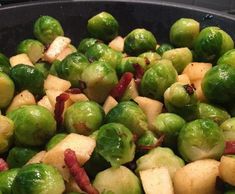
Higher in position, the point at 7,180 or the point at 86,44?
the point at 86,44

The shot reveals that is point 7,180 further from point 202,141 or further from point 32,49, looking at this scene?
point 32,49

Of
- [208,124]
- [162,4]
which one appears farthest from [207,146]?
[162,4]

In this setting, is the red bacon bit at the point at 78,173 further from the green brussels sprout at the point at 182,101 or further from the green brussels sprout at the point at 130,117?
the green brussels sprout at the point at 182,101

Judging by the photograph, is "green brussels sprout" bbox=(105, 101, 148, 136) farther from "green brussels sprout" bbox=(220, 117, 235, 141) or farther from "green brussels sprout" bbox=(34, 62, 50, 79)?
"green brussels sprout" bbox=(34, 62, 50, 79)

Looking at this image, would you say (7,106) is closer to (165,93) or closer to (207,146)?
(165,93)

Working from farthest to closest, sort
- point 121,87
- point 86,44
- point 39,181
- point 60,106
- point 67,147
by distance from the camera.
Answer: point 86,44
point 121,87
point 60,106
point 67,147
point 39,181

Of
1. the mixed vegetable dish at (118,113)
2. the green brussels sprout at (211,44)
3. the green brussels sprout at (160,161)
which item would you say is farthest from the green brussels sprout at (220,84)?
the green brussels sprout at (160,161)

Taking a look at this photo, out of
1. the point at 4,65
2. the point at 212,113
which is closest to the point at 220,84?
the point at 212,113
